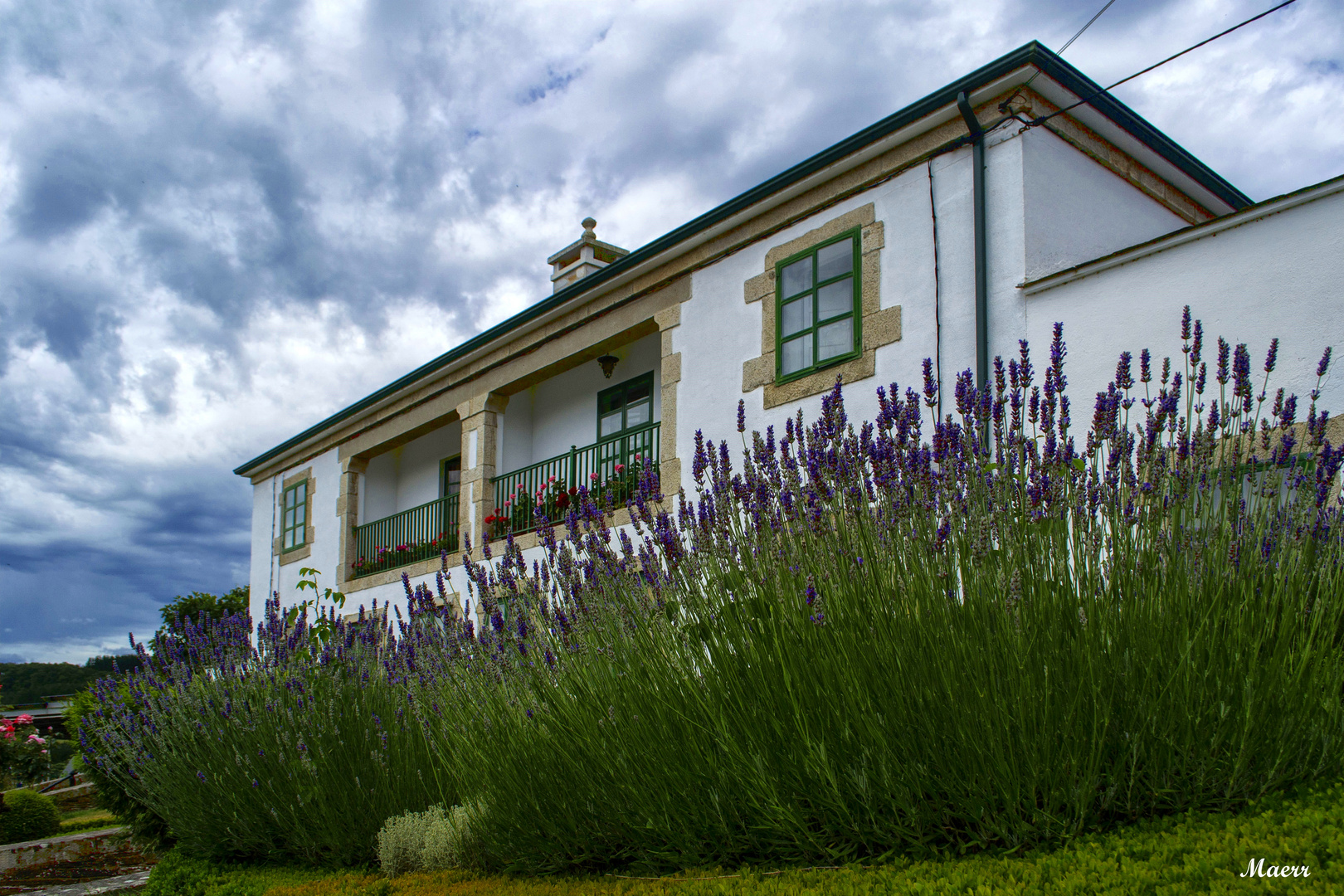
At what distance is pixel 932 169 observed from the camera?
7.25m

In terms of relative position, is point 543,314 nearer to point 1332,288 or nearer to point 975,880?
point 1332,288

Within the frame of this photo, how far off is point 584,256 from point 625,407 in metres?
3.70

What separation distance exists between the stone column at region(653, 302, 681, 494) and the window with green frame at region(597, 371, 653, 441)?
5.61 feet

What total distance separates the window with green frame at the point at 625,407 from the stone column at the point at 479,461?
133 cm

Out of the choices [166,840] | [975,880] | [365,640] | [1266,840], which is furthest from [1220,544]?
[166,840]

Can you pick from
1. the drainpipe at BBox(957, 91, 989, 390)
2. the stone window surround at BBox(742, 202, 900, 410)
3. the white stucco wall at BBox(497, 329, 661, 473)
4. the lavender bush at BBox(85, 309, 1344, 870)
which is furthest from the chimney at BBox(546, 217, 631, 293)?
the lavender bush at BBox(85, 309, 1344, 870)

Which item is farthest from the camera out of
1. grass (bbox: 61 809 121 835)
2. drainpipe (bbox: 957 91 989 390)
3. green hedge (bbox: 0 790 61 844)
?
grass (bbox: 61 809 121 835)

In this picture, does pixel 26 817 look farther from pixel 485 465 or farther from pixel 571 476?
pixel 571 476

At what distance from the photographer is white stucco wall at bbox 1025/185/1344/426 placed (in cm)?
519

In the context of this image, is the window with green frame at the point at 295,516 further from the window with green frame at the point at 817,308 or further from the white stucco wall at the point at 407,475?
the window with green frame at the point at 817,308

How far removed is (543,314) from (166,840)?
242 inches

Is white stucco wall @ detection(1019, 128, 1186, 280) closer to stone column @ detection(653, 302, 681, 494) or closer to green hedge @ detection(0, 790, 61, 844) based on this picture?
stone column @ detection(653, 302, 681, 494)

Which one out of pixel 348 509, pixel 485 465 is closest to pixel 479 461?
pixel 485 465

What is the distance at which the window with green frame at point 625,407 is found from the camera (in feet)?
36.7
